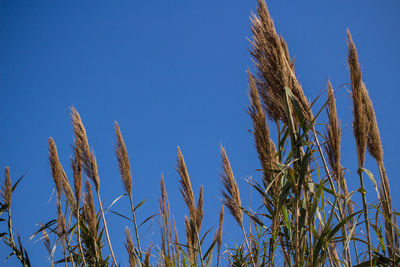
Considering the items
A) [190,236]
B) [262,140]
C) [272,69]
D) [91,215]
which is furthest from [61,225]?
[272,69]

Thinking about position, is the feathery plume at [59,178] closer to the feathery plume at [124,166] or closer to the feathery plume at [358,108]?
the feathery plume at [124,166]

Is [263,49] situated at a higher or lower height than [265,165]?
higher

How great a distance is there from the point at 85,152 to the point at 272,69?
6.17 ft

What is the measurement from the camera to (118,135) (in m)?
3.59

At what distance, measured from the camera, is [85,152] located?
11.3 feet

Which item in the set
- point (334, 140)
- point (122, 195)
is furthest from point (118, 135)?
point (334, 140)

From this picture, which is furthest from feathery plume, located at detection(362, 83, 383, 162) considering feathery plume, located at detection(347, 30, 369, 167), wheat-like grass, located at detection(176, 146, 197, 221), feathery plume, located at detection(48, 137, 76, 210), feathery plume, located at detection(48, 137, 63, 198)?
feathery plume, located at detection(48, 137, 63, 198)

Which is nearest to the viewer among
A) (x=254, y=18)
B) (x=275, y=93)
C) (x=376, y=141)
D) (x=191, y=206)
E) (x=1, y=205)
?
(x=275, y=93)

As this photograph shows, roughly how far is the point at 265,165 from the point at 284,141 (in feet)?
1.56

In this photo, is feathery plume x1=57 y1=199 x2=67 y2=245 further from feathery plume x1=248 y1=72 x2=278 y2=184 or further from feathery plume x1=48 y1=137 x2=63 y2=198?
feathery plume x1=248 y1=72 x2=278 y2=184

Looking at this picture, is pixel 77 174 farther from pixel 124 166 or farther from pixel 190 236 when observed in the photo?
pixel 190 236

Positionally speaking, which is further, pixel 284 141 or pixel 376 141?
pixel 376 141

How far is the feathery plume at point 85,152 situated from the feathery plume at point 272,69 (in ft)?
5.44

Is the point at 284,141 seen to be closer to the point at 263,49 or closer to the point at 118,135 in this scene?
the point at 263,49
